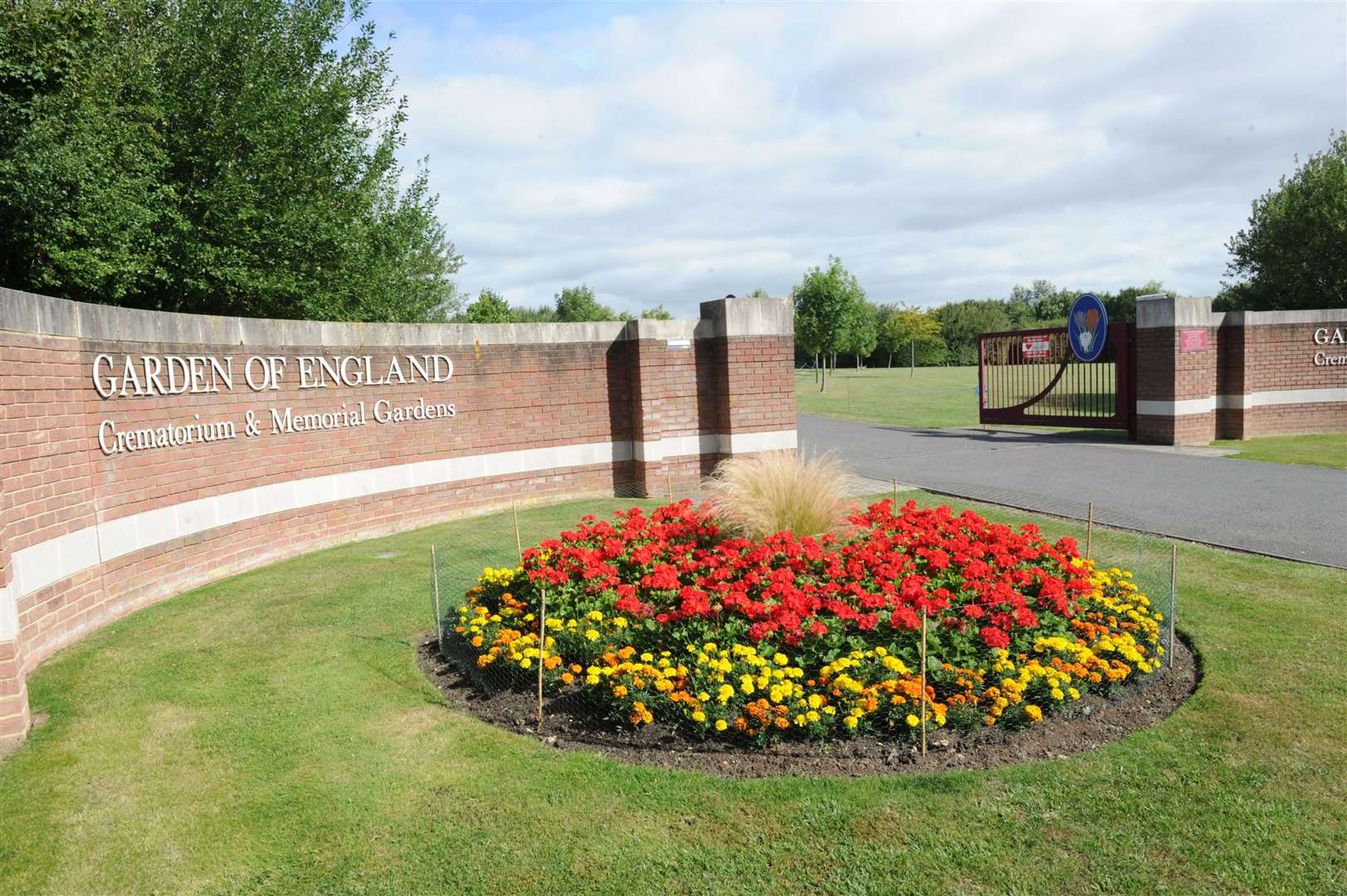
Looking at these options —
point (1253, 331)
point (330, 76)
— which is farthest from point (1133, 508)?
point (330, 76)

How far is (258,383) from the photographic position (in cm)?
964

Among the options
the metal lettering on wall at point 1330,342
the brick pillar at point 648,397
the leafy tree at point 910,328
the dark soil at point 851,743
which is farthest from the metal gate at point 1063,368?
the leafy tree at point 910,328

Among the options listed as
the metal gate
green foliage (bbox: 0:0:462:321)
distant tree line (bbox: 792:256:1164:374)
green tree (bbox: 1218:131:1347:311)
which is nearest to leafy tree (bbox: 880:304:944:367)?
distant tree line (bbox: 792:256:1164:374)

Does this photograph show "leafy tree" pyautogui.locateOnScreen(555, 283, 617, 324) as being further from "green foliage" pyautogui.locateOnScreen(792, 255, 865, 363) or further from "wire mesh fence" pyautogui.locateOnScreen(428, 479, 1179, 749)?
"wire mesh fence" pyautogui.locateOnScreen(428, 479, 1179, 749)

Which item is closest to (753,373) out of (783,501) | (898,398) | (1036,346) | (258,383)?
(783,501)

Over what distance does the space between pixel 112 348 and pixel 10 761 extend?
412 centimetres

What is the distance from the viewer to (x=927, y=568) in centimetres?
682

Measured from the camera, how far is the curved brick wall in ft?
22.1

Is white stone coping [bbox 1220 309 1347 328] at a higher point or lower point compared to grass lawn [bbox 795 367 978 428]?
higher

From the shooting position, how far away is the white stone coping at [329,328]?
712 cm

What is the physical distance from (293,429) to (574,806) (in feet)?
23.5

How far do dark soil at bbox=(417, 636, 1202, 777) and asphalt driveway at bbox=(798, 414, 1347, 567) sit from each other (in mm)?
4796

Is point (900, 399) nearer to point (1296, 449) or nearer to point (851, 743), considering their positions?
point (1296, 449)

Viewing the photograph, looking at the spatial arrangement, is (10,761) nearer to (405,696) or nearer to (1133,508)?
(405,696)
